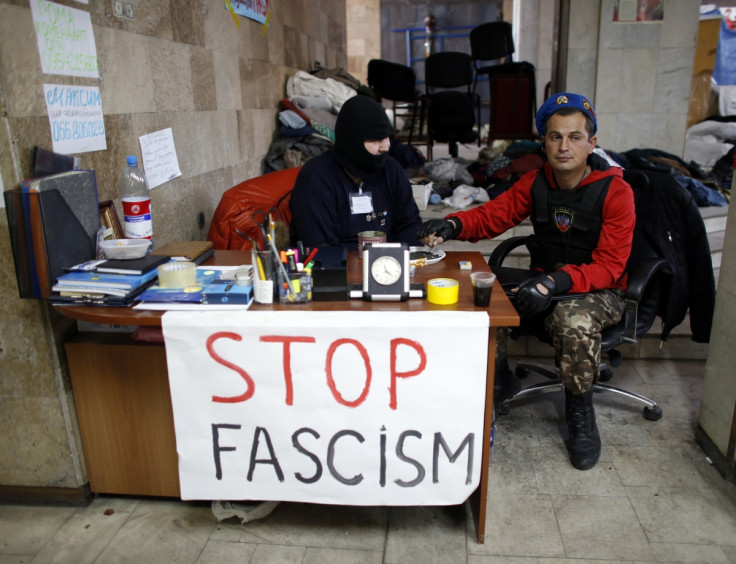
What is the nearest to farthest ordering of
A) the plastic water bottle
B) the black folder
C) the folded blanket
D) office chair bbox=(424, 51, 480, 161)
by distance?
the black folder → the plastic water bottle → the folded blanket → office chair bbox=(424, 51, 480, 161)

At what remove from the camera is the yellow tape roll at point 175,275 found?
1.88 metres

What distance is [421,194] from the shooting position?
452 centimetres

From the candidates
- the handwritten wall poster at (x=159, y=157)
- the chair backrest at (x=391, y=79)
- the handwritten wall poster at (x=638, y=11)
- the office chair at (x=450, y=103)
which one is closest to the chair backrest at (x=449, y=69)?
the office chair at (x=450, y=103)

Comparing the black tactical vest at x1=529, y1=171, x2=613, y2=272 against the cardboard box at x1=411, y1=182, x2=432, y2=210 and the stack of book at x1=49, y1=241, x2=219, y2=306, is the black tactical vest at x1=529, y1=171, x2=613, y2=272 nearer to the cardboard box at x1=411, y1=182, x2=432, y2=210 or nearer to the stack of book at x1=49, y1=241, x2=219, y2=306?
the stack of book at x1=49, y1=241, x2=219, y2=306

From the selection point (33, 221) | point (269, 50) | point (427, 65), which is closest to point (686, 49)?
point (427, 65)

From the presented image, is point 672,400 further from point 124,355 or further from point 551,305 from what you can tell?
point 124,355

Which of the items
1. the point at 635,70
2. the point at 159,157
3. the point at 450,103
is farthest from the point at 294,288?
the point at 450,103

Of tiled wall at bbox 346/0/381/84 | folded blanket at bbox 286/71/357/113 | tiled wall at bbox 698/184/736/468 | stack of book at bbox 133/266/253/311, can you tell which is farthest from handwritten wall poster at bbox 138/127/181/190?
tiled wall at bbox 346/0/381/84

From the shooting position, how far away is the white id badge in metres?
2.74

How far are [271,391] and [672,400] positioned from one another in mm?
2083

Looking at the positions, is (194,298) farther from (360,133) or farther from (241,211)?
(241,211)

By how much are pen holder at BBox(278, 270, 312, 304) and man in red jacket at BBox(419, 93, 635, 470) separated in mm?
764

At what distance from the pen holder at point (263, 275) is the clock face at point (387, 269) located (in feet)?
1.00

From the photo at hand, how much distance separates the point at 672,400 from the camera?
2.97 meters
